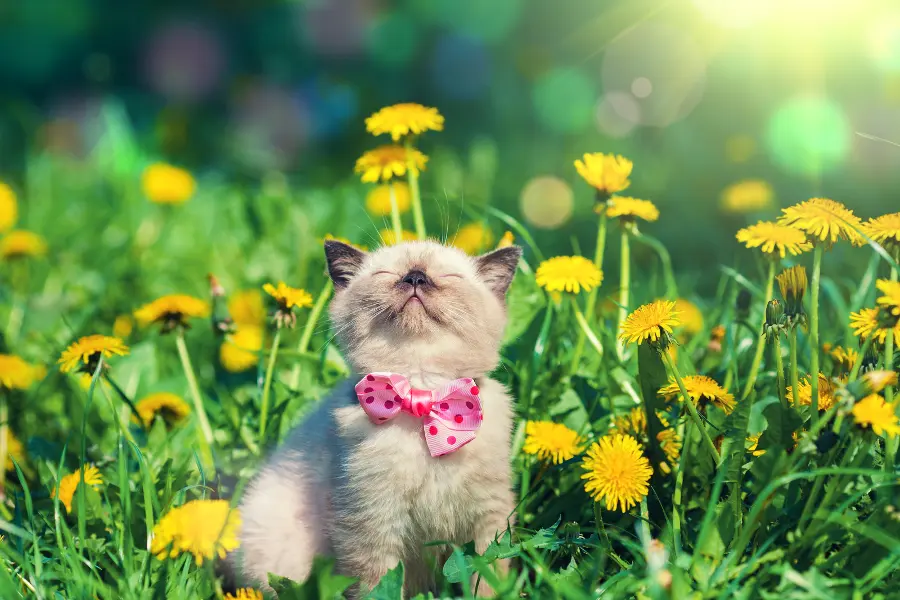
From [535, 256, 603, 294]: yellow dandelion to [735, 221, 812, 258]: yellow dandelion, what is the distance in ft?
1.25

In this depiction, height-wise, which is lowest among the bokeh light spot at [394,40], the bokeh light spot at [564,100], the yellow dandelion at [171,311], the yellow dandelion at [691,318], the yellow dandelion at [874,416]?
the yellow dandelion at [691,318]

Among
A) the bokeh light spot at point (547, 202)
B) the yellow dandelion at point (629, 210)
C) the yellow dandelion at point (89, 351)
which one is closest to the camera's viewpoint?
the yellow dandelion at point (89, 351)

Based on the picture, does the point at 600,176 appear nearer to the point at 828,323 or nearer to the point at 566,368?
the point at 566,368

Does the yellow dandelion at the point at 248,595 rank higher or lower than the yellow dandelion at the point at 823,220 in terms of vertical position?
lower

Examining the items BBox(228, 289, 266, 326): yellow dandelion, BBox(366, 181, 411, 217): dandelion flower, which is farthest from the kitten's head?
BBox(228, 289, 266, 326): yellow dandelion

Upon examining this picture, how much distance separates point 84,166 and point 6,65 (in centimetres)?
128

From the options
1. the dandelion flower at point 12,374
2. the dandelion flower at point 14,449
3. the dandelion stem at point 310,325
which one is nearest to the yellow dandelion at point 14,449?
the dandelion flower at point 14,449

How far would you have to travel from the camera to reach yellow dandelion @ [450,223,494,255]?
2576mm

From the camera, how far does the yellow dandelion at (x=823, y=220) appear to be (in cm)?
150

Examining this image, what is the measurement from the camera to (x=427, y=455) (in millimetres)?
1600

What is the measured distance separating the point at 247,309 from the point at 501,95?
9.85 ft

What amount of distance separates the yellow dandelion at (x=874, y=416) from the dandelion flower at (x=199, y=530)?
1.07 m

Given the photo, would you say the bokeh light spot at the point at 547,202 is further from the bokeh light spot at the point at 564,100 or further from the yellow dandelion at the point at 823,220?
the yellow dandelion at the point at 823,220

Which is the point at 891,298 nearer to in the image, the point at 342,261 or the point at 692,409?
the point at 692,409
